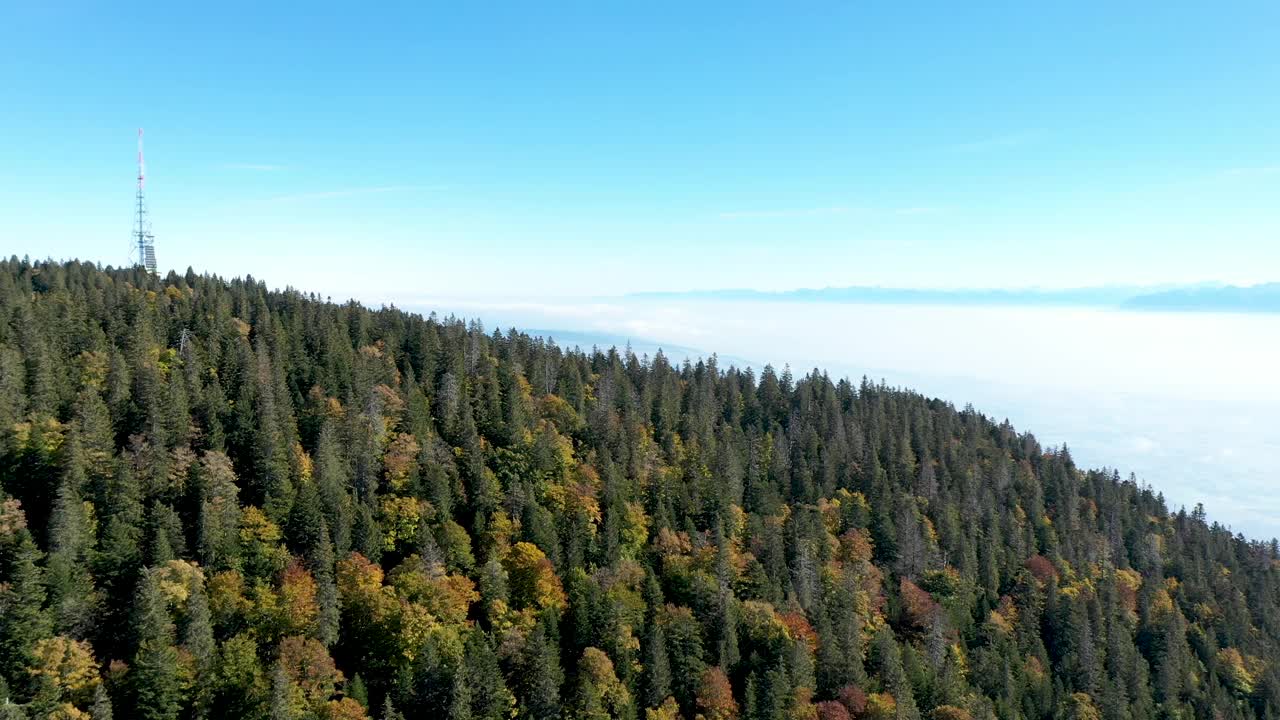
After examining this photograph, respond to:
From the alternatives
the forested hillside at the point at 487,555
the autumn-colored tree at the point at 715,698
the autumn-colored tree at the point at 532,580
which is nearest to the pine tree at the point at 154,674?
the forested hillside at the point at 487,555

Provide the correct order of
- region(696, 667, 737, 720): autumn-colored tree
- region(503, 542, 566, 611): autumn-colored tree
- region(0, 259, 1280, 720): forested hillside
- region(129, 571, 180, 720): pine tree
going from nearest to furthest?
region(129, 571, 180, 720): pine tree
region(0, 259, 1280, 720): forested hillside
region(696, 667, 737, 720): autumn-colored tree
region(503, 542, 566, 611): autumn-colored tree

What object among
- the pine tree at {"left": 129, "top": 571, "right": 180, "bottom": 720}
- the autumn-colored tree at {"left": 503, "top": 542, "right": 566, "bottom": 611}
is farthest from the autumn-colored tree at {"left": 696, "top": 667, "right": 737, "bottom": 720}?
the pine tree at {"left": 129, "top": 571, "right": 180, "bottom": 720}

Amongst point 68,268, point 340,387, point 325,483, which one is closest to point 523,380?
point 340,387

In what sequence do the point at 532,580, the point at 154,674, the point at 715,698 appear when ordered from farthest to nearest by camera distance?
the point at 532,580 < the point at 715,698 < the point at 154,674

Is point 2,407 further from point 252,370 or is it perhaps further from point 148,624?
point 148,624

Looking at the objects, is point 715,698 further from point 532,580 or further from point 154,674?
point 154,674

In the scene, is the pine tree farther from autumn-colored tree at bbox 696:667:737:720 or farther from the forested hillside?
autumn-colored tree at bbox 696:667:737:720

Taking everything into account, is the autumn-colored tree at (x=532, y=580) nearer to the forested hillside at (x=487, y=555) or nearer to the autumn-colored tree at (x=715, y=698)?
the forested hillside at (x=487, y=555)

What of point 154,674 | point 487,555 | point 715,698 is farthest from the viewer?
point 487,555

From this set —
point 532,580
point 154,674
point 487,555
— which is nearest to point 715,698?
point 532,580
